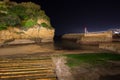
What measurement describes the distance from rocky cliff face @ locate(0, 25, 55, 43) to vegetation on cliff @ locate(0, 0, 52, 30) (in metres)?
0.77

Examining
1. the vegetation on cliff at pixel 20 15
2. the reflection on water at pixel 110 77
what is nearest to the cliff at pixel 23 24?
the vegetation on cliff at pixel 20 15

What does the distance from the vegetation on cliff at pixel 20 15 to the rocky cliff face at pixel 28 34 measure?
768 millimetres

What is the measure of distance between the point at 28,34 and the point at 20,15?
412cm

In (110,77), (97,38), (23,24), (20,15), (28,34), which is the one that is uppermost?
(20,15)

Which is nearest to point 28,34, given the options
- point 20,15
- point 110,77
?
point 20,15

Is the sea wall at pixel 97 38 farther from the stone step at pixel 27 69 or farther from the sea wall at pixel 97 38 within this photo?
the stone step at pixel 27 69

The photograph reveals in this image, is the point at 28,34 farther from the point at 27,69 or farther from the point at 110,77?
the point at 110,77

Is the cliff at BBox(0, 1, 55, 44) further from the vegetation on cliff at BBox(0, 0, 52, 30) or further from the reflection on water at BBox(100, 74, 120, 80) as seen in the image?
the reflection on water at BBox(100, 74, 120, 80)

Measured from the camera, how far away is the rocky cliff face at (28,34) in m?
27.3

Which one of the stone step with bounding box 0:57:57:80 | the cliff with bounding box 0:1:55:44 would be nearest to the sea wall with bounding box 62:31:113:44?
the cliff with bounding box 0:1:55:44

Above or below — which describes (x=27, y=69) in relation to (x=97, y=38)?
below

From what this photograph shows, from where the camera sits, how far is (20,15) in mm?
32094

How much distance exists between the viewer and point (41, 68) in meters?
10.7

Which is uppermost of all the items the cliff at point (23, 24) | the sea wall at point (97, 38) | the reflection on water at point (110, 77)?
the cliff at point (23, 24)
